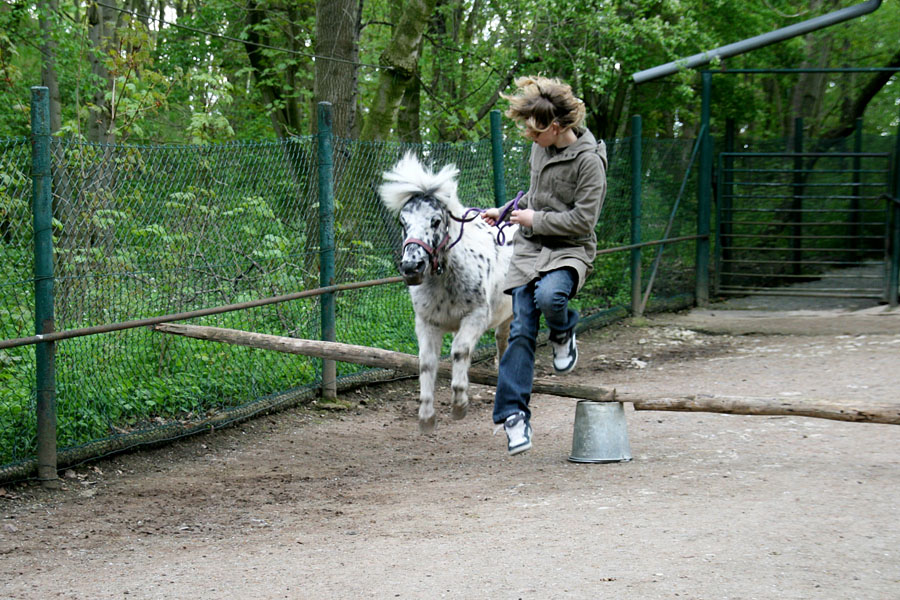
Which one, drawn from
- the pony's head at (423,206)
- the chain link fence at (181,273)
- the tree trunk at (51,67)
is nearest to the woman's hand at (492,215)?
the pony's head at (423,206)

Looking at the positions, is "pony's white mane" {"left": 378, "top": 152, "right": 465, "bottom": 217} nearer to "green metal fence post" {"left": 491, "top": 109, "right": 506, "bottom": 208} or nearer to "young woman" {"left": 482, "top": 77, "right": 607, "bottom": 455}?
"young woman" {"left": 482, "top": 77, "right": 607, "bottom": 455}

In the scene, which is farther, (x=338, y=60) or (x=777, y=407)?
(x=338, y=60)

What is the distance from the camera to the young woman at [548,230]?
4941mm

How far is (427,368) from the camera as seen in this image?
581cm

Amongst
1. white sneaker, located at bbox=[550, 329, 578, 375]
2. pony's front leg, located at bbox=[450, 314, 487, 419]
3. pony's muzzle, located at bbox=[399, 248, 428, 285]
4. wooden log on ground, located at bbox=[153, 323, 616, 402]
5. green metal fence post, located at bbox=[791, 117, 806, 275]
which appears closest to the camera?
pony's muzzle, located at bbox=[399, 248, 428, 285]

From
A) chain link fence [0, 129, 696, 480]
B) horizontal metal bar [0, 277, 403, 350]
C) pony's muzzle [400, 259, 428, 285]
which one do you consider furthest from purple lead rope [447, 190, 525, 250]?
chain link fence [0, 129, 696, 480]

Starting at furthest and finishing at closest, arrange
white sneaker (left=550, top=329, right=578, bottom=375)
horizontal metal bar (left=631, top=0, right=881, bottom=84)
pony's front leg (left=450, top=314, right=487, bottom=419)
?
1. horizontal metal bar (left=631, top=0, right=881, bottom=84)
2. pony's front leg (left=450, top=314, right=487, bottom=419)
3. white sneaker (left=550, top=329, right=578, bottom=375)

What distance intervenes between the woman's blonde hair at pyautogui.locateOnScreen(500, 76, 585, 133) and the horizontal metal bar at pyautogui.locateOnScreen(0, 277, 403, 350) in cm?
259

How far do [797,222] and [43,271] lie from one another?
37.8 ft

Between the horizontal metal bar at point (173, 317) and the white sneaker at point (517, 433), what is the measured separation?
230 cm

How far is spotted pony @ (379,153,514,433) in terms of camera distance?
17.8ft

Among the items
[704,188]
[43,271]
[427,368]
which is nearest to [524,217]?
[427,368]

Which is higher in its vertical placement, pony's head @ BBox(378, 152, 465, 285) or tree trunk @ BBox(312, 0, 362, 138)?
tree trunk @ BBox(312, 0, 362, 138)

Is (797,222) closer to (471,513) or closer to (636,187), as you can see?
(636,187)
